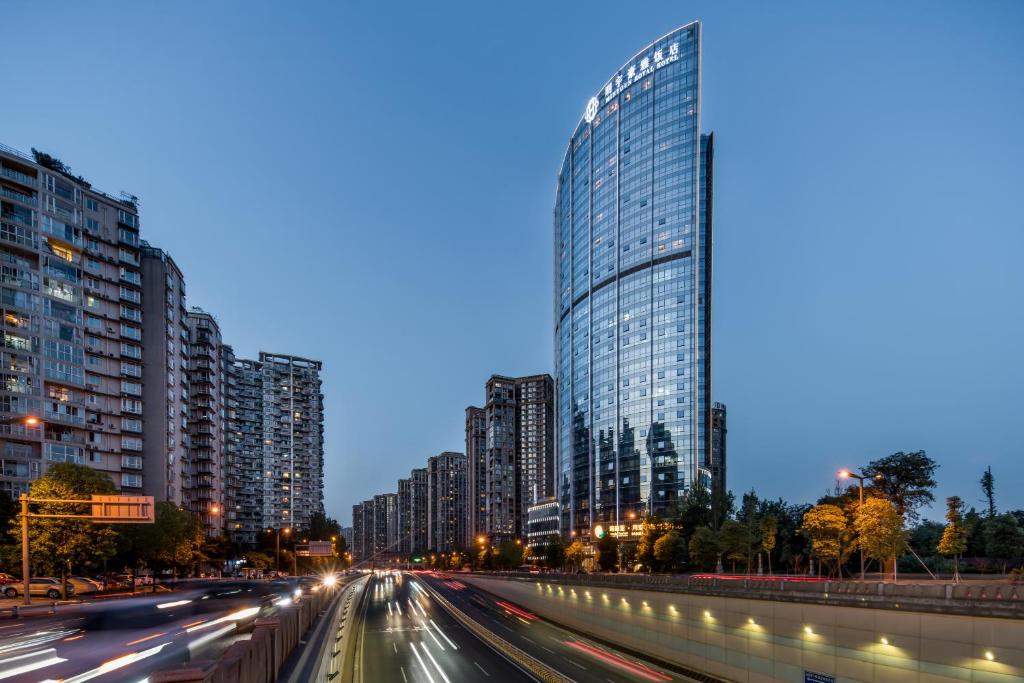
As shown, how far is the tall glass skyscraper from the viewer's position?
15950 cm

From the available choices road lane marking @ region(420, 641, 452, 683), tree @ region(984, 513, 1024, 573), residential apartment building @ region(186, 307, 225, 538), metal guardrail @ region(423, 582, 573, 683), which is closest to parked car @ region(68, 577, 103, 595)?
metal guardrail @ region(423, 582, 573, 683)

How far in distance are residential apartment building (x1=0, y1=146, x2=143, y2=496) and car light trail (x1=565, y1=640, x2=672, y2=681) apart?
80.4 m

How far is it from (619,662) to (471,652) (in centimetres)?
1081

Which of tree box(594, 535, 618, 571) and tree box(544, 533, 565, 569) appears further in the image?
tree box(544, 533, 565, 569)

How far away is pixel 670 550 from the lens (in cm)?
9369

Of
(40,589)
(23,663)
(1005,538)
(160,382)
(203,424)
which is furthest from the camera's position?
(203,424)

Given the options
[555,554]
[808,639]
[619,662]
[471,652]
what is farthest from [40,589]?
[555,554]

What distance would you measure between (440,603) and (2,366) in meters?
69.7

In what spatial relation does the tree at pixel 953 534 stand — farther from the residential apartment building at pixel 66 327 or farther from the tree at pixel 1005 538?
the residential apartment building at pixel 66 327

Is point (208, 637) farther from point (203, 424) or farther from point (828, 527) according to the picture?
point (203, 424)

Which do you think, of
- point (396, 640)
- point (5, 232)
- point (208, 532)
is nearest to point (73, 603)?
point (396, 640)

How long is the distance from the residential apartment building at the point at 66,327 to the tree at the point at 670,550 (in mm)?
90707

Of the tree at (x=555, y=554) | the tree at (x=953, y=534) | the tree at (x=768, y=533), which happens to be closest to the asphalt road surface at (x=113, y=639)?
the tree at (x=953, y=534)

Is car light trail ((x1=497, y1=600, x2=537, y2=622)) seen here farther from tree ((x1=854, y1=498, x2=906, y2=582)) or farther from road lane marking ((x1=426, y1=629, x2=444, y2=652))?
tree ((x1=854, y1=498, x2=906, y2=582))
